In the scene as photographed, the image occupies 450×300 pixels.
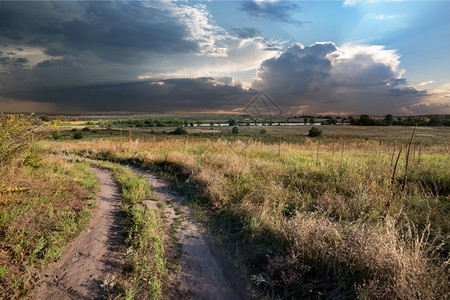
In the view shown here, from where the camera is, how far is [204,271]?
12.3 ft

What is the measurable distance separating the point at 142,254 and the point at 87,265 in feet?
2.60

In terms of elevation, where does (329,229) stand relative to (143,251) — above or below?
above

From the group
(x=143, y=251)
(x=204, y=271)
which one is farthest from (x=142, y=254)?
(x=204, y=271)

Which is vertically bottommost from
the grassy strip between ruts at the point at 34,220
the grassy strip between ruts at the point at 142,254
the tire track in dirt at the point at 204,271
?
the tire track in dirt at the point at 204,271

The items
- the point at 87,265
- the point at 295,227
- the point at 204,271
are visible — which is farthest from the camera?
the point at 295,227

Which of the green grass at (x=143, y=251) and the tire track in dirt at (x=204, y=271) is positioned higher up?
the green grass at (x=143, y=251)

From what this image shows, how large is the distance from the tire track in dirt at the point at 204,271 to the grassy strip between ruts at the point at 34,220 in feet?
6.55

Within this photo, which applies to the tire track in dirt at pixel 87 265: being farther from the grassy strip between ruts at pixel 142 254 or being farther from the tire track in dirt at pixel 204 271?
the tire track in dirt at pixel 204 271

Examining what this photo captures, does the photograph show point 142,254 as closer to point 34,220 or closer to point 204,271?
point 204,271

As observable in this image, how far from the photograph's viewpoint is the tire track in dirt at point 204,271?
3.29 metres

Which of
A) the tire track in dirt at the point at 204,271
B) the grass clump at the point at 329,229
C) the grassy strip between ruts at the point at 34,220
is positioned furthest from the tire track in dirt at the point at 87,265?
the grass clump at the point at 329,229

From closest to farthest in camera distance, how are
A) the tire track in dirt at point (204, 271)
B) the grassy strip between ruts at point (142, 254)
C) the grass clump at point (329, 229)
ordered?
the grass clump at point (329, 229), the grassy strip between ruts at point (142, 254), the tire track in dirt at point (204, 271)

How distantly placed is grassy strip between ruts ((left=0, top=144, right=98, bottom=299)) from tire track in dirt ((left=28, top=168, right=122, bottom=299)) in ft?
0.49

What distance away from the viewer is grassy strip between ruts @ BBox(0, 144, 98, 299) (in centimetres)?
320
